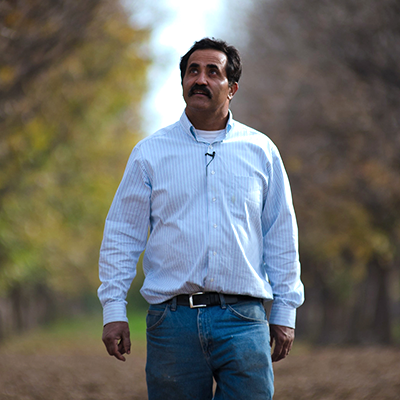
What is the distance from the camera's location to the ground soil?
308 inches

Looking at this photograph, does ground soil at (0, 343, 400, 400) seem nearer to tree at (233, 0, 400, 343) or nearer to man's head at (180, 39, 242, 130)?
tree at (233, 0, 400, 343)

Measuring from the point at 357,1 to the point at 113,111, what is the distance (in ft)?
30.5

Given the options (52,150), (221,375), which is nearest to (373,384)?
(221,375)

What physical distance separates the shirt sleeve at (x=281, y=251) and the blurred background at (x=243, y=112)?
5.61 meters

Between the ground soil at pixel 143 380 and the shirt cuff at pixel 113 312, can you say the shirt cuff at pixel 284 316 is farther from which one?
the ground soil at pixel 143 380

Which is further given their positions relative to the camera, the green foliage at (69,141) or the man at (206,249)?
the green foliage at (69,141)

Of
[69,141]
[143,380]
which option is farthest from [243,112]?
[143,380]

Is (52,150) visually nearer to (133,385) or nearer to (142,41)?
(142,41)

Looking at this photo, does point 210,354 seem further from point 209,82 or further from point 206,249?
point 209,82

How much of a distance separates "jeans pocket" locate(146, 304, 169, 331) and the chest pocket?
0.59 m

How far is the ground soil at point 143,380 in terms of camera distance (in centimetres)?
783

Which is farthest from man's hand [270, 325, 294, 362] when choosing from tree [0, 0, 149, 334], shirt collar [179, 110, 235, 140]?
tree [0, 0, 149, 334]

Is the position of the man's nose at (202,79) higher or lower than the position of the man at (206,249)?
higher

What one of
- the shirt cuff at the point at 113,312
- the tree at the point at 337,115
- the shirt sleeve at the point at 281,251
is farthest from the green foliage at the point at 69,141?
the shirt cuff at the point at 113,312
